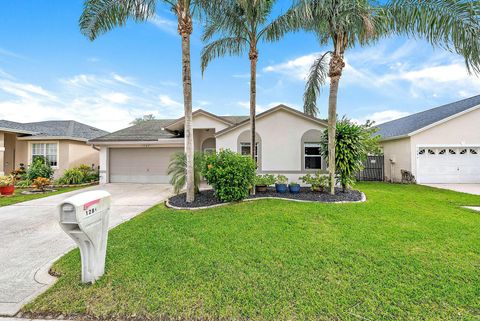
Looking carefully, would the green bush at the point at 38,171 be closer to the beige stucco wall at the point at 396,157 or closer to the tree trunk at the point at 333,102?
the tree trunk at the point at 333,102

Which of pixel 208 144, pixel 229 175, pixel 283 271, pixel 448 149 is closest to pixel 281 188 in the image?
pixel 229 175

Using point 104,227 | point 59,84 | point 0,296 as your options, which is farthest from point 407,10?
point 59,84

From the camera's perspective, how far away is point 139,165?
14.4 meters

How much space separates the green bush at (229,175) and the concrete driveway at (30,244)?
2.88m

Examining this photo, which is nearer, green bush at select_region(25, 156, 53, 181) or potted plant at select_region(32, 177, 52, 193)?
potted plant at select_region(32, 177, 52, 193)

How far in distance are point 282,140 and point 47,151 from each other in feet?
55.8

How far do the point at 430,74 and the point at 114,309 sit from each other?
795 inches

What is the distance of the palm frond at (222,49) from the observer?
31.6ft

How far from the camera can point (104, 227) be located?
329 centimetres

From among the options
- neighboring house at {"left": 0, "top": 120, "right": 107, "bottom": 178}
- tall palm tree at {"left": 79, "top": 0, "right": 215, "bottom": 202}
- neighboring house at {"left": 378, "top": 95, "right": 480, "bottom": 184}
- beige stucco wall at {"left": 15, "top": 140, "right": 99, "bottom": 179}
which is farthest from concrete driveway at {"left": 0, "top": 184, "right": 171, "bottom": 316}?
neighboring house at {"left": 378, "top": 95, "right": 480, "bottom": 184}

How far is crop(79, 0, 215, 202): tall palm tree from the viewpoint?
7469 mm

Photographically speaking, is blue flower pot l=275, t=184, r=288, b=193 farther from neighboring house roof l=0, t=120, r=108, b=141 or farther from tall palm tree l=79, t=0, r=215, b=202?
A: neighboring house roof l=0, t=120, r=108, b=141

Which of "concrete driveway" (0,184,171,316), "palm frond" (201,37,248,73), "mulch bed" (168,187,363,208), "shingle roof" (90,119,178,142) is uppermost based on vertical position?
"palm frond" (201,37,248,73)

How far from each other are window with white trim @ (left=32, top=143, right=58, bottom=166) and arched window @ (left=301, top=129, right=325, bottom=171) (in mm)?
17332
